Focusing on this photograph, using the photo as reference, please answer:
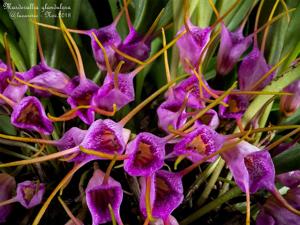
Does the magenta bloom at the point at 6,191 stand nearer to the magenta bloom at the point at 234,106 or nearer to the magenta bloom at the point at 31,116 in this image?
the magenta bloom at the point at 31,116

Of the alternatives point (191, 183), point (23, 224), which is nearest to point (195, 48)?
point (191, 183)

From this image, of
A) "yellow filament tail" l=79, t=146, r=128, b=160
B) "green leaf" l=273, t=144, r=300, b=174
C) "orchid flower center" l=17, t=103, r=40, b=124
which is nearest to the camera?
"yellow filament tail" l=79, t=146, r=128, b=160

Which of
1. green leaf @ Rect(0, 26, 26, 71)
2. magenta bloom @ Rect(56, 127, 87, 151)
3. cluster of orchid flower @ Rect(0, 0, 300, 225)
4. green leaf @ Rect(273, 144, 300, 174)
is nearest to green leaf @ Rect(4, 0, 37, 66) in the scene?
green leaf @ Rect(0, 26, 26, 71)

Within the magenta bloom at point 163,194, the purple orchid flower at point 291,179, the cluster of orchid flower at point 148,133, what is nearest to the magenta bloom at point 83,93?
the cluster of orchid flower at point 148,133

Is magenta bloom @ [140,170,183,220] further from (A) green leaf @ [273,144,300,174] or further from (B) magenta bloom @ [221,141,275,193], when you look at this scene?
(A) green leaf @ [273,144,300,174]

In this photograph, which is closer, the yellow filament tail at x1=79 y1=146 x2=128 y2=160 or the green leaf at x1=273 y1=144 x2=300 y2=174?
the yellow filament tail at x1=79 y1=146 x2=128 y2=160

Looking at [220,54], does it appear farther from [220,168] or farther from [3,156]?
[3,156]

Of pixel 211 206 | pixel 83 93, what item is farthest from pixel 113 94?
pixel 211 206
